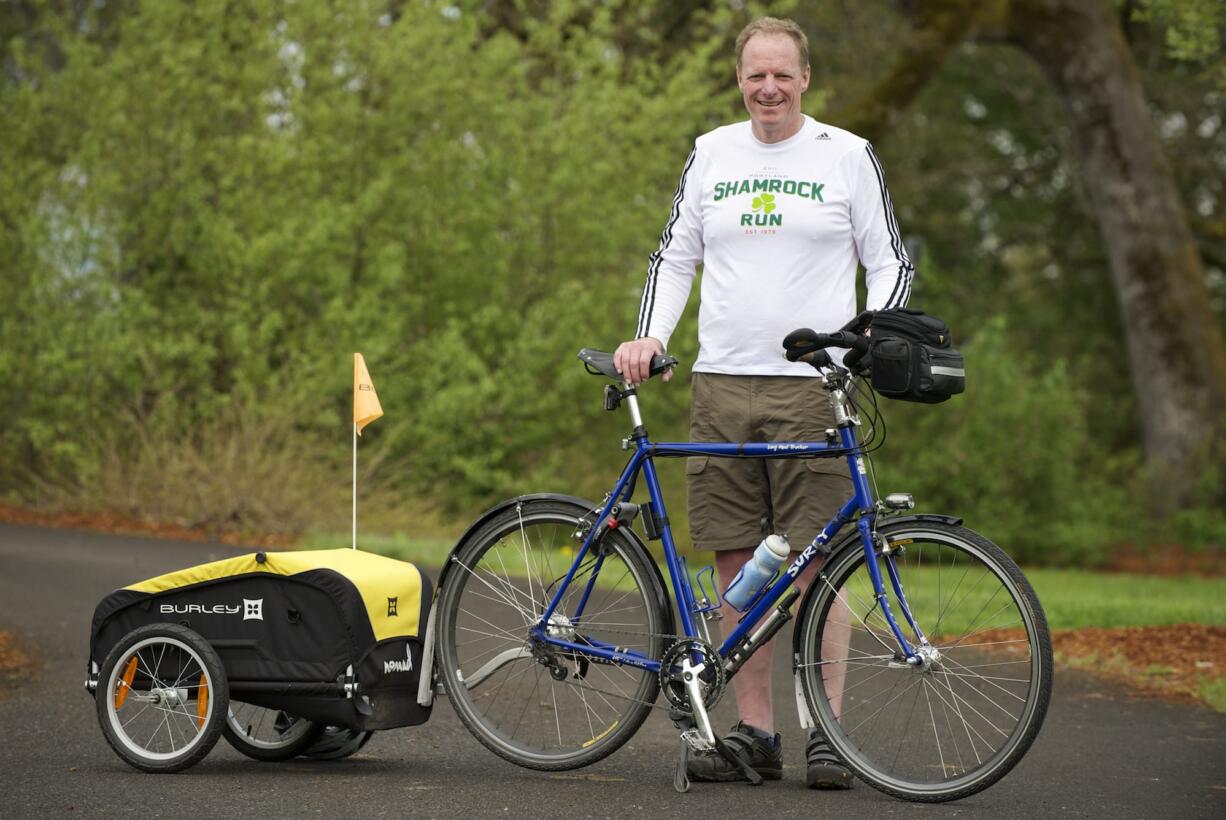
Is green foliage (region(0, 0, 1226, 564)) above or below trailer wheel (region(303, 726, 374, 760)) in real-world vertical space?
above

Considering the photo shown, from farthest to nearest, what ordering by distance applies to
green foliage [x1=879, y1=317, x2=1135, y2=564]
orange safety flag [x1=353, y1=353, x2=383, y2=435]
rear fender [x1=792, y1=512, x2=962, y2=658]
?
green foliage [x1=879, y1=317, x2=1135, y2=564] < orange safety flag [x1=353, y1=353, x2=383, y2=435] < rear fender [x1=792, y1=512, x2=962, y2=658]

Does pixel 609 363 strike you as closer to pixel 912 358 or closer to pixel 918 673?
pixel 912 358

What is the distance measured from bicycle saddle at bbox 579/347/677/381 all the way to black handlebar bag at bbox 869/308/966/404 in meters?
0.63

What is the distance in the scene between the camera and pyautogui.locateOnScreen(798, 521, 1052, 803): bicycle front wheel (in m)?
4.88

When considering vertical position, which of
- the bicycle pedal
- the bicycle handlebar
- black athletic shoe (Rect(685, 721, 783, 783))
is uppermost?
the bicycle handlebar

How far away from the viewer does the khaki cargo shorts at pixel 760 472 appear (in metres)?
5.39

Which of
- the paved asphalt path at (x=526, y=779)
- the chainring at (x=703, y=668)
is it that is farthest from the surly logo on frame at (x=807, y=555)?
the paved asphalt path at (x=526, y=779)

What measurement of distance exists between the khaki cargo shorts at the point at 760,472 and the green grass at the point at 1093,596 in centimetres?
→ 485

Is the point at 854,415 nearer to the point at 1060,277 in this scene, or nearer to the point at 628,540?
the point at 628,540

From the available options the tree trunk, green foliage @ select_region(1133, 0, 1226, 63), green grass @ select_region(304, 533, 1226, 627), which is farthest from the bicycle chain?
the tree trunk

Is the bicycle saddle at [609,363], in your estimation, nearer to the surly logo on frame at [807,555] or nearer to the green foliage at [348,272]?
the surly logo on frame at [807,555]

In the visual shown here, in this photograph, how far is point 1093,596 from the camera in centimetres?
1282

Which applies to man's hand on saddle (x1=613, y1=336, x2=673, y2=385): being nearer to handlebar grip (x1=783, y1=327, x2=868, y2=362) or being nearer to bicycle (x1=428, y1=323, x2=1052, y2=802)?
bicycle (x1=428, y1=323, x2=1052, y2=802)

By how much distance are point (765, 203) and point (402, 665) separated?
6.14ft
